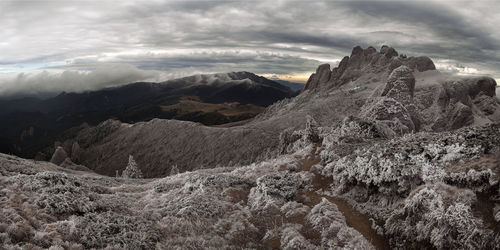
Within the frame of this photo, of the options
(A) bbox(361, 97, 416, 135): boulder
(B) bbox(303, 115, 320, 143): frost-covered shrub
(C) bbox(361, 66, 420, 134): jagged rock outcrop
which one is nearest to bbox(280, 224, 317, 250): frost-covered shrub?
(B) bbox(303, 115, 320, 143): frost-covered shrub

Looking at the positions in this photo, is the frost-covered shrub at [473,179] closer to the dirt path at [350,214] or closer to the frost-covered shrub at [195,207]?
the dirt path at [350,214]

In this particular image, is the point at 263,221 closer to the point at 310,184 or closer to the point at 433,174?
the point at 310,184

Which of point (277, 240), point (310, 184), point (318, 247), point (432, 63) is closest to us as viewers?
point (318, 247)

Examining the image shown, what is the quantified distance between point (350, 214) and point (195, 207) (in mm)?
9943

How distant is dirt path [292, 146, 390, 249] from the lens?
48.7 ft

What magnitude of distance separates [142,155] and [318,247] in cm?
14888

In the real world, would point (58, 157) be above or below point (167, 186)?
below

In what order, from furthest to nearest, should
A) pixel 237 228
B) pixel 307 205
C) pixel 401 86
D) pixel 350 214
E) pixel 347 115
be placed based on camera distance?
pixel 347 115
pixel 401 86
pixel 307 205
pixel 350 214
pixel 237 228

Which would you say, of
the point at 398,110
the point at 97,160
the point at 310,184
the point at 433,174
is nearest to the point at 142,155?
the point at 97,160

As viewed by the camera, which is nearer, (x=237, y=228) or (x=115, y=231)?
(x=115, y=231)

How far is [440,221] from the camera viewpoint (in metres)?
12.8

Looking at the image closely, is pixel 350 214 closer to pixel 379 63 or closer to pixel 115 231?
pixel 115 231

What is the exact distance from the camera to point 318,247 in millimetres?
13961

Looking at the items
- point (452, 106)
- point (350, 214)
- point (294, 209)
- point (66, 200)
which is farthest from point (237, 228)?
point (452, 106)
